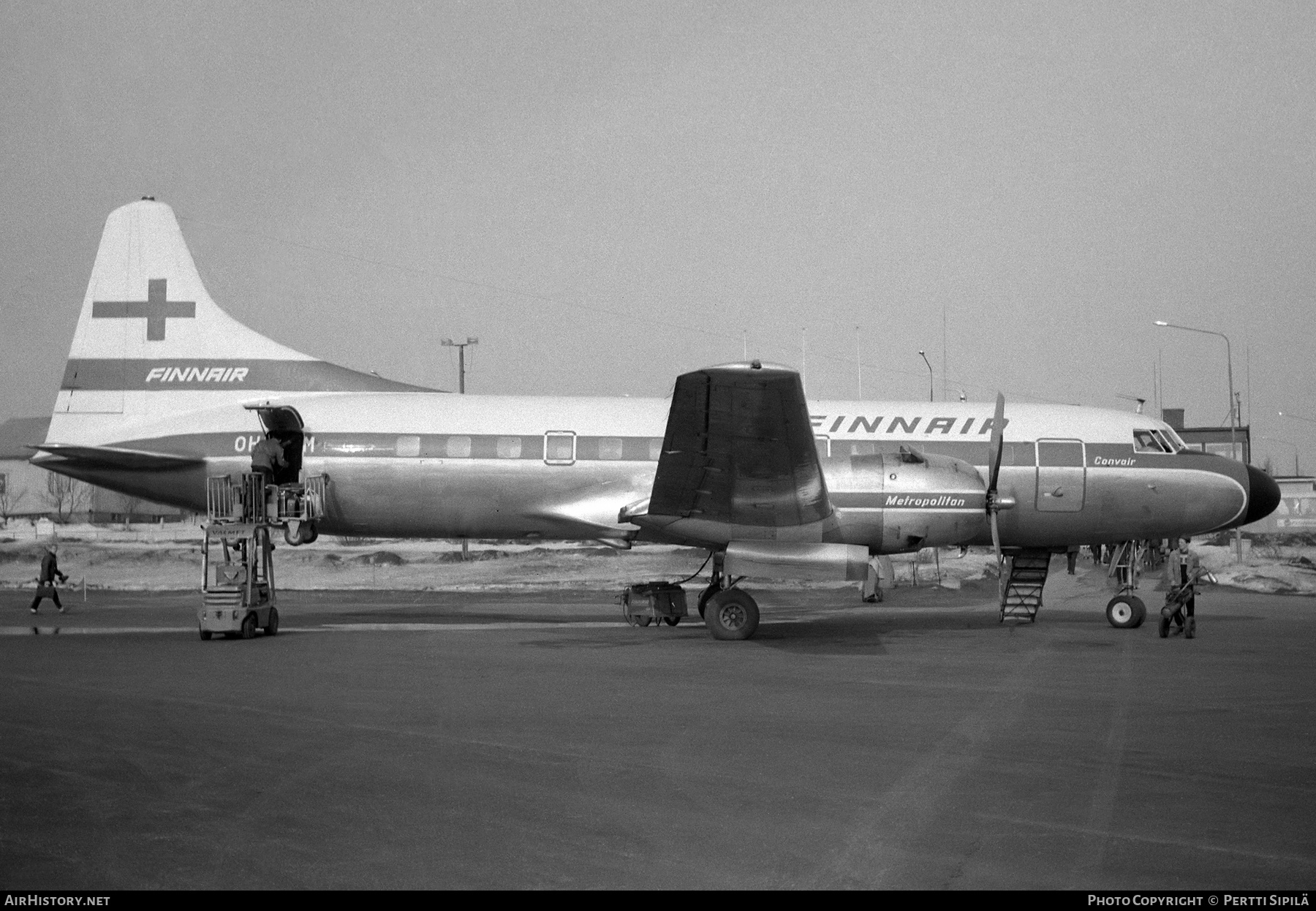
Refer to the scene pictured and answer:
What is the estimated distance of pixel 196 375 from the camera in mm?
20000

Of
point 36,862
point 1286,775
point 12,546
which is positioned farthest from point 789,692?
point 12,546

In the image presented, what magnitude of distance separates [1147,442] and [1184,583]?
3227 millimetres

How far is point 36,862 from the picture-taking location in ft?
18.1

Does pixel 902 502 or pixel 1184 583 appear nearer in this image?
pixel 902 502

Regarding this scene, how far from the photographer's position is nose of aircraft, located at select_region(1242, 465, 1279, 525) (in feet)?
65.3

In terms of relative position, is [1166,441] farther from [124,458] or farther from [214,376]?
[124,458]

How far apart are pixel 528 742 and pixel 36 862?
373 cm

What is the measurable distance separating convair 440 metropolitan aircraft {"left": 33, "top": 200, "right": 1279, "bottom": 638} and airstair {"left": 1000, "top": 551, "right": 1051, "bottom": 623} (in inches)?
5.9

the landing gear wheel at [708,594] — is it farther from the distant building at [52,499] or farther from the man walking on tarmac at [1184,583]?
the distant building at [52,499]

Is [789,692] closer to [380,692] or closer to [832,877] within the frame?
[380,692]

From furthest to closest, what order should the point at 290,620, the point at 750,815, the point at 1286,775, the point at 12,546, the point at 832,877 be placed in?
the point at 12,546 → the point at 290,620 → the point at 1286,775 → the point at 750,815 → the point at 832,877

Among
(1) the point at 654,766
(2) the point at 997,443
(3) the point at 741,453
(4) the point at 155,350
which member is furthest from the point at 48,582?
(1) the point at 654,766

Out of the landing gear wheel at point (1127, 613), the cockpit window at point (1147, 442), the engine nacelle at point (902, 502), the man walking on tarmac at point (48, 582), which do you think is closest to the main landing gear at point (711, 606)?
the engine nacelle at point (902, 502)

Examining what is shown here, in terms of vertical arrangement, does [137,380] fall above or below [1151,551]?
above
